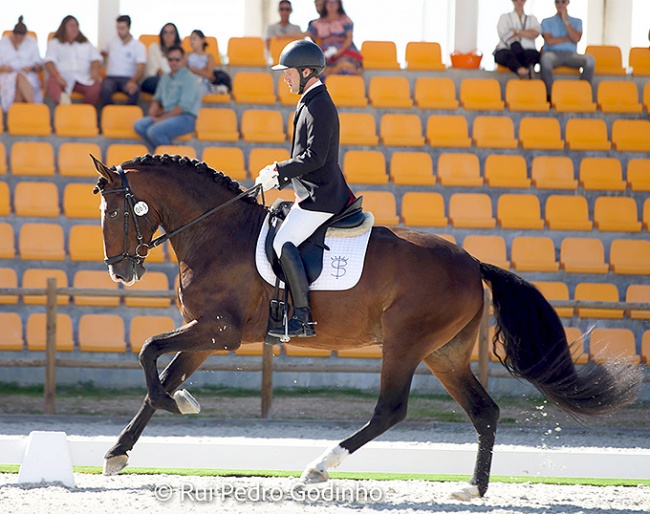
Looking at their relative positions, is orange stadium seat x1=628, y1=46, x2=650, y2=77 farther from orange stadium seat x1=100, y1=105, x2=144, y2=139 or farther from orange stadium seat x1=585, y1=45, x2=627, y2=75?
orange stadium seat x1=100, y1=105, x2=144, y2=139

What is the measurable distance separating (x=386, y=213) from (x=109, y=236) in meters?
5.69

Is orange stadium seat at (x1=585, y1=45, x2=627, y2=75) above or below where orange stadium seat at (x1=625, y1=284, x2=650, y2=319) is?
above

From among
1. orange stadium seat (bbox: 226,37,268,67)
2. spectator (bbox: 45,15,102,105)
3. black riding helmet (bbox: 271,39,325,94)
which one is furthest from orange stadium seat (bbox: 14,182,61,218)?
black riding helmet (bbox: 271,39,325,94)

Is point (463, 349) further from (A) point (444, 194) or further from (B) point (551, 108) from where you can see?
(B) point (551, 108)

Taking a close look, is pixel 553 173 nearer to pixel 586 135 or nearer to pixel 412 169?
pixel 586 135

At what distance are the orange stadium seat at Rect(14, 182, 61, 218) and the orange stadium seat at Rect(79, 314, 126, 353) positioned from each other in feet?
4.88

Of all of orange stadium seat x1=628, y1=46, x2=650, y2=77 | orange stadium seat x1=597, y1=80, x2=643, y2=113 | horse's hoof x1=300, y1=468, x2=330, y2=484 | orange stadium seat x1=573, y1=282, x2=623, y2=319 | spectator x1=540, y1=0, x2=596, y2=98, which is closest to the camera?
horse's hoof x1=300, y1=468, x2=330, y2=484

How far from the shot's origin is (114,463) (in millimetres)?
5430

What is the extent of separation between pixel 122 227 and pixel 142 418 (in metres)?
1.05

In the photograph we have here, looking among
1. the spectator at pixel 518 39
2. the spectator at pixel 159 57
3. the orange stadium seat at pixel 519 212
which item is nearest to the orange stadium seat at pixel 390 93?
the spectator at pixel 518 39

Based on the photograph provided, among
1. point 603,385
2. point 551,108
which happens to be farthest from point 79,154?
point 603,385

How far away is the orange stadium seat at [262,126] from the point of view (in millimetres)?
11688

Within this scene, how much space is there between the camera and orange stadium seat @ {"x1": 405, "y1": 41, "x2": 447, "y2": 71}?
12773mm

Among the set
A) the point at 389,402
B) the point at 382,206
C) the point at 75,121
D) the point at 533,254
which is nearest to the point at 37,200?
the point at 75,121
